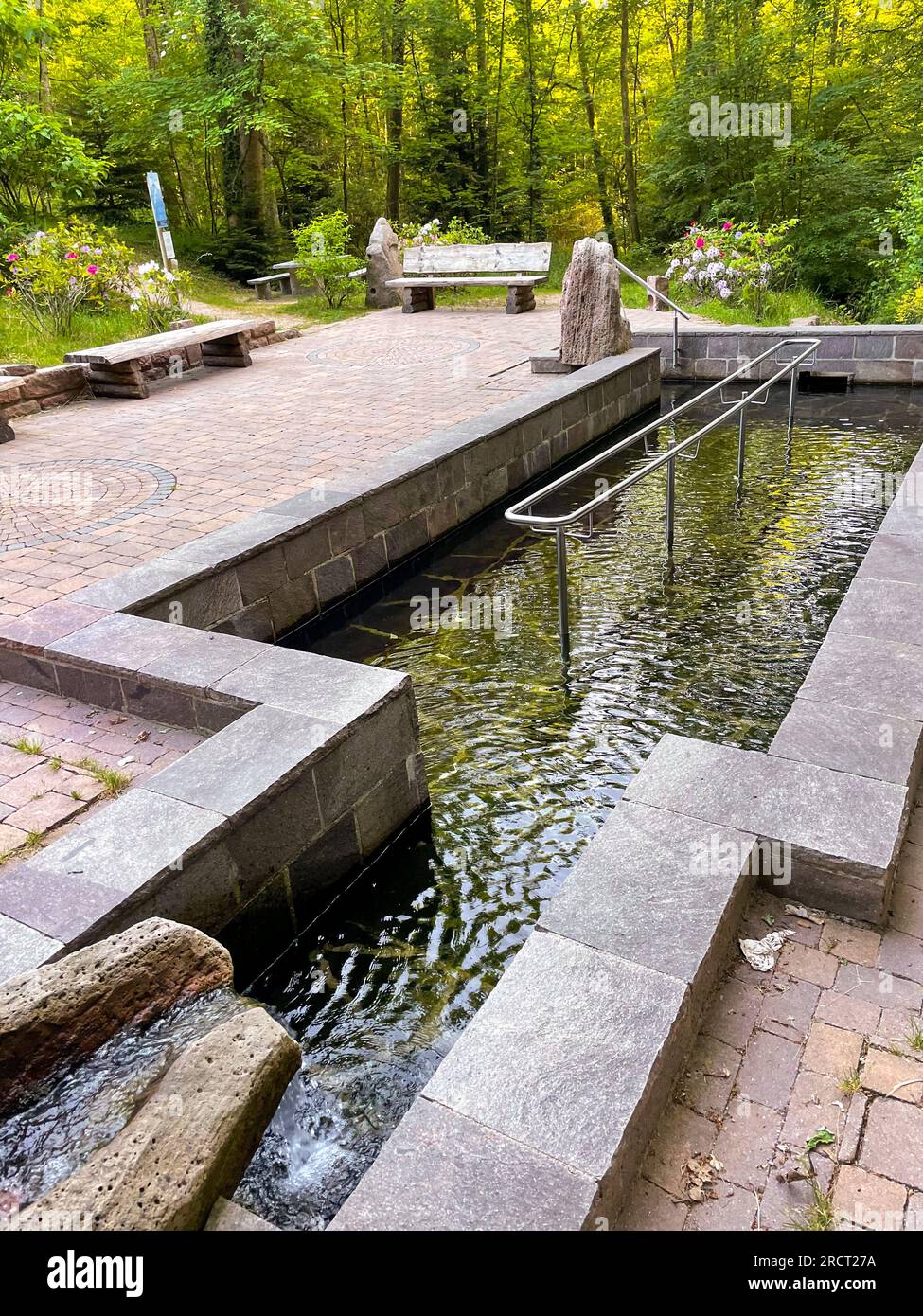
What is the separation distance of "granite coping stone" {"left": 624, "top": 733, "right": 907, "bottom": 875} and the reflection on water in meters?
0.61

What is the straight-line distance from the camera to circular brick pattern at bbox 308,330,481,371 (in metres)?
11.6

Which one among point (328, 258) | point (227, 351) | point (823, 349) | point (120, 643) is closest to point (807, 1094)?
point (120, 643)

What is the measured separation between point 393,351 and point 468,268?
4.16 metres

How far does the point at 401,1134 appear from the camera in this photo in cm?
221

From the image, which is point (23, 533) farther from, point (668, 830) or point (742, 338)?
point (742, 338)

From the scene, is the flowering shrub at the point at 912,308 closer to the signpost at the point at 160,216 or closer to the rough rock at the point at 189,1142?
the signpost at the point at 160,216

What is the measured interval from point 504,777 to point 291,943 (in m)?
1.26

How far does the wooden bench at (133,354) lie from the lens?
10.3 m

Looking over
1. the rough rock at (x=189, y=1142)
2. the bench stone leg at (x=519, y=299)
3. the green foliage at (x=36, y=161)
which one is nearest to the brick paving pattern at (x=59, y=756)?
the rough rock at (x=189, y=1142)

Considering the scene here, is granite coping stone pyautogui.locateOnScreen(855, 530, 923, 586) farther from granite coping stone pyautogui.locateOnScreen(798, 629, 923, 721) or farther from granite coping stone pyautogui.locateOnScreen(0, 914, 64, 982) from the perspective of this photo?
granite coping stone pyautogui.locateOnScreen(0, 914, 64, 982)

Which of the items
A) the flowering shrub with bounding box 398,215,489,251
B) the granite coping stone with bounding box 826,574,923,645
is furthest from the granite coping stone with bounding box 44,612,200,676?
the flowering shrub with bounding box 398,215,489,251

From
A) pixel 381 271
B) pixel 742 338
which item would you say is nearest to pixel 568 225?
pixel 381 271
